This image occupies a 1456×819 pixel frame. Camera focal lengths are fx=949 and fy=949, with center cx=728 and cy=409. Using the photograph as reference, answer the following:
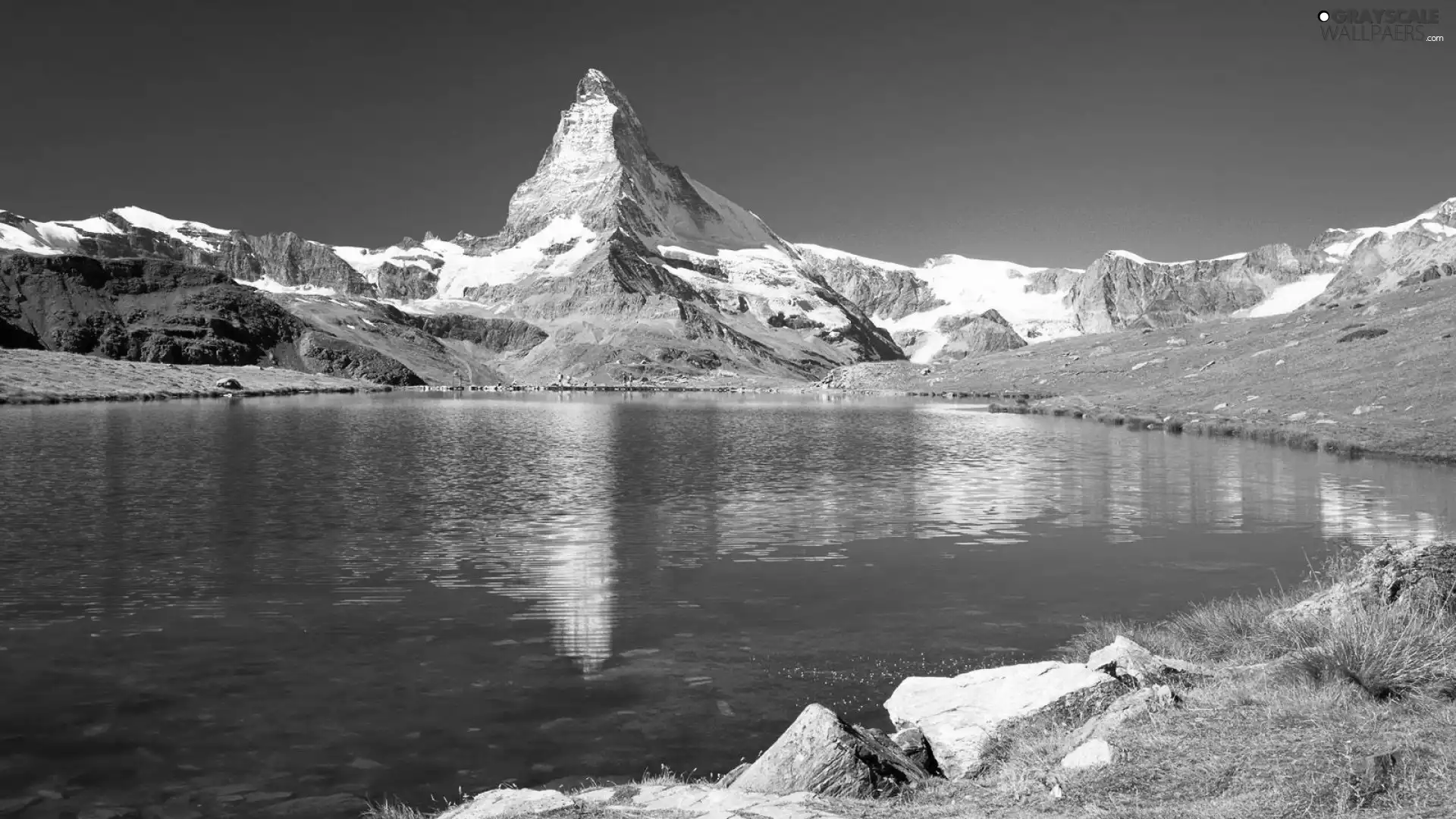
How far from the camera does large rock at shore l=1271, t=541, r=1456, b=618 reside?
15664mm

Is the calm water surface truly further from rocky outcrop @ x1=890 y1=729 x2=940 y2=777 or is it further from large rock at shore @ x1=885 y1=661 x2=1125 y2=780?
rocky outcrop @ x1=890 y1=729 x2=940 y2=777

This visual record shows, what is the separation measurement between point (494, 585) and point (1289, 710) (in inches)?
759

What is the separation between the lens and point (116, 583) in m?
25.3

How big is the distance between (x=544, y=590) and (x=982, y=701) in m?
13.7

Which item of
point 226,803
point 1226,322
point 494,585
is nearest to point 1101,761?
point 226,803

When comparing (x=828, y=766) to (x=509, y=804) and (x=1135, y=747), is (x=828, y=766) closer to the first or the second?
A: (x=1135, y=747)

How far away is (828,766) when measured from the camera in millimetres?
11297

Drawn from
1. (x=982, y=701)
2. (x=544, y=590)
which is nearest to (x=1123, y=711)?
(x=982, y=701)

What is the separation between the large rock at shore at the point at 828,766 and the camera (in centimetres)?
1123

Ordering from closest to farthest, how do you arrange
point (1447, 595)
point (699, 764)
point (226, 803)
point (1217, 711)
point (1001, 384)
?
point (1217, 711) → point (226, 803) → point (699, 764) → point (1447, 595) → point (1001, 384)

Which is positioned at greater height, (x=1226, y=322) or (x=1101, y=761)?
(x=1226, y=322)

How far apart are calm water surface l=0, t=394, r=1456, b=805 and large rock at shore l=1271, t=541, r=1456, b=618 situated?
5.67 metres

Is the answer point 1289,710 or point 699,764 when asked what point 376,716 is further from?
point 1289,710

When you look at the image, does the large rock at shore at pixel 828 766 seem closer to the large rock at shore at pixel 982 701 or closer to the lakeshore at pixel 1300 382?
the large rock at shore at pixel 982 701
